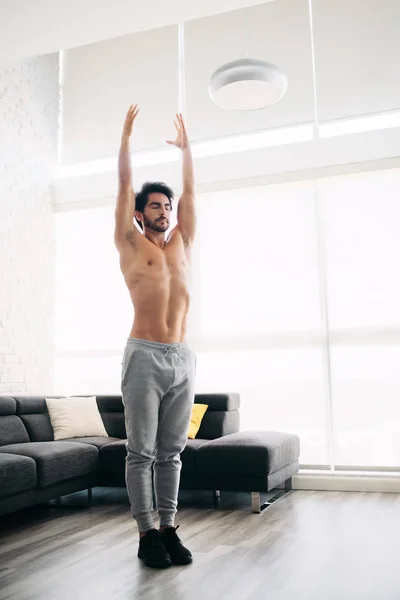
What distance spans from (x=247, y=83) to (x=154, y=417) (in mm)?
1936

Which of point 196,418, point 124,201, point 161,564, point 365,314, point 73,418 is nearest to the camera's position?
point 161,564

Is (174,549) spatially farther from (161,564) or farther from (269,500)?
(269,500)

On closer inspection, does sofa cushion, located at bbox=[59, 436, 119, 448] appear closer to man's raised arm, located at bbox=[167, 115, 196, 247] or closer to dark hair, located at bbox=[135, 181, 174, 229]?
man's raised arm, located at bbox=[167, 115, 196, 247]

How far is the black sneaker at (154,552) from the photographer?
237 cm

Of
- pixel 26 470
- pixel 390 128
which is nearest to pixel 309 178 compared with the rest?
pixel 390 128

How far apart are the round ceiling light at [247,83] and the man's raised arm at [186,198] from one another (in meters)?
0.73

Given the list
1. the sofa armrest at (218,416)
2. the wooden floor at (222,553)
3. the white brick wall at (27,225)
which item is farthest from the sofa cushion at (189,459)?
the white brick wall at (27,225)

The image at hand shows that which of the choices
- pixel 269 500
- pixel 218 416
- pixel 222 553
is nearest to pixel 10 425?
pixel 218 416

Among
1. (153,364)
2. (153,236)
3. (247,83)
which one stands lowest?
(153,364)

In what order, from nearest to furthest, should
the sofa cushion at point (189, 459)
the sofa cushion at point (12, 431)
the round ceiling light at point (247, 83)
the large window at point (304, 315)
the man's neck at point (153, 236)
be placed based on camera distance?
the man's neck at point (153, 236) < the round ceiling light at point (247, 83) < the sofa cushion at point (189, 459) < the sofa cushion at point (12, 431) < the large window at point (304, 315)

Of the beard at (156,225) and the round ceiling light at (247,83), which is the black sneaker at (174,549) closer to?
the beard at (156,225)

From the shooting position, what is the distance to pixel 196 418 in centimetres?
451

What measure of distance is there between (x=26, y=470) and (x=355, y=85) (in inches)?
152

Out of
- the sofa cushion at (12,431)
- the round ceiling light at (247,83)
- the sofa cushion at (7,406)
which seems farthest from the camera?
the sofa cushion at (7,406)
